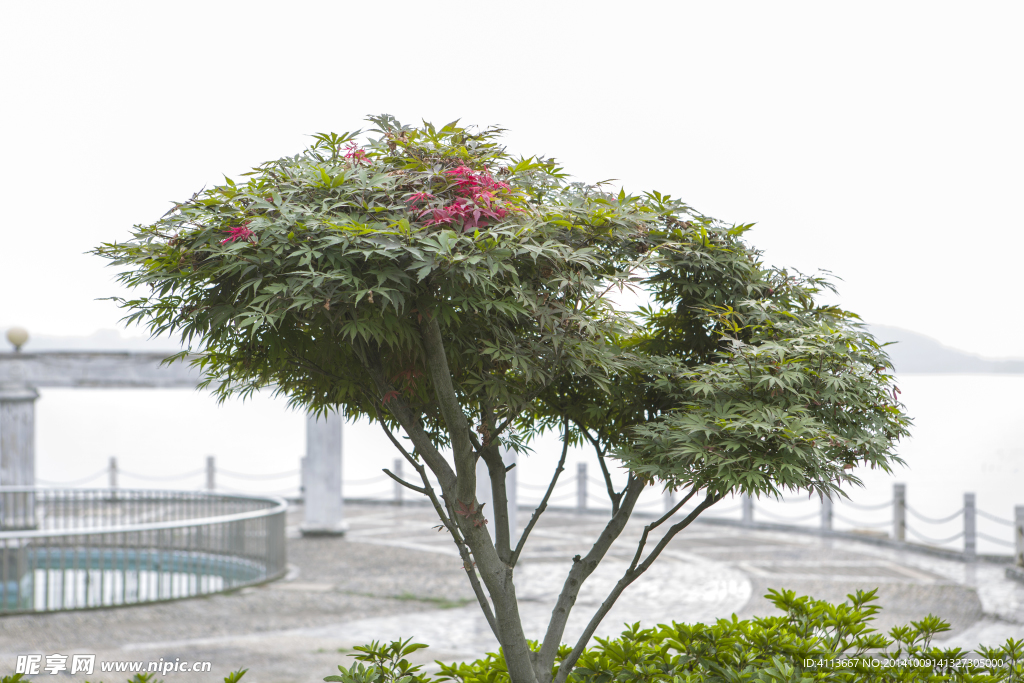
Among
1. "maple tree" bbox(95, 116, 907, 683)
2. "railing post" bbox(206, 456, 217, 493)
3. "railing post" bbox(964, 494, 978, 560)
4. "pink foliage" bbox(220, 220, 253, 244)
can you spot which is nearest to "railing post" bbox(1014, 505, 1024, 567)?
"railing post" bbox(964, 494, 978, 560)

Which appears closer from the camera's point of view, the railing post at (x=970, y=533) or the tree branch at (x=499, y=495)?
the tree branch at (x=499, y=495)

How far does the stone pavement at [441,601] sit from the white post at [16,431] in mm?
4111

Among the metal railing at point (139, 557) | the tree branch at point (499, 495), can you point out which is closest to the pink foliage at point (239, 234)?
the tree branch at point (499, 495)

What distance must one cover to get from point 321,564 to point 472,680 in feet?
27.8

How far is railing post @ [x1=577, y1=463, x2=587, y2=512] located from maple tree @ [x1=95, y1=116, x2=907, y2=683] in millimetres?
14109

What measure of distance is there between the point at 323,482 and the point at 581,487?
234 inches

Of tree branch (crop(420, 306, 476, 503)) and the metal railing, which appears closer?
tree branch (crop(420, 306, 476, 503))

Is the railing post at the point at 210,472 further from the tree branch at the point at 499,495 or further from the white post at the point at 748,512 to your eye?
the tree branch at the point at 499,495

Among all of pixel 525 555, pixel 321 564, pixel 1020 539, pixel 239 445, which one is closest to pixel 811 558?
pixel 1020 539

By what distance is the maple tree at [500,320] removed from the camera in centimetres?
294

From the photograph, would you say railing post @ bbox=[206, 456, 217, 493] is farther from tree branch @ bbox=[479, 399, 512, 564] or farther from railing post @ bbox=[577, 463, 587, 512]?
tree branch @ bbox=[479, 399, 512, 564]

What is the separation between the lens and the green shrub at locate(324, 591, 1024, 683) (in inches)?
156

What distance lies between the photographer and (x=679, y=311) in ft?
13.6

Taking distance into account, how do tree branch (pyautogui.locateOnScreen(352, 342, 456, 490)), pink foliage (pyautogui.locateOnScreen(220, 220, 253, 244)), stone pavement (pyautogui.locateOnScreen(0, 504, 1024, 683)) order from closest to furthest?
A: pink foliage (pyautogui.locateOnScreen(220, 220, 253, 244))
tree branch (pyautogui.locateOnScreen(352, 342, 456, 490))
stone pavement (pyautogui.locateOnScreen(0, 504, 1024, 683))
